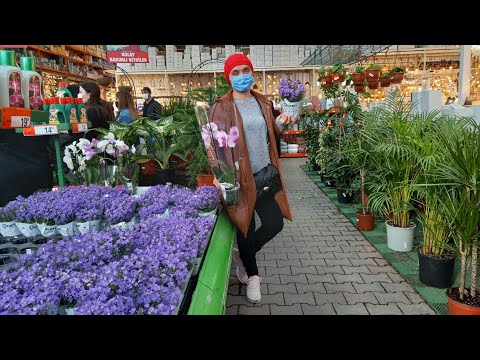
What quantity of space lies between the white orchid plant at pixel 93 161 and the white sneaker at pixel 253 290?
116 centimetres

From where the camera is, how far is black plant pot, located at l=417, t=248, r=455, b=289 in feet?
8.82

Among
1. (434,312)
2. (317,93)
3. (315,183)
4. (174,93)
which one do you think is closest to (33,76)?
(434,312)

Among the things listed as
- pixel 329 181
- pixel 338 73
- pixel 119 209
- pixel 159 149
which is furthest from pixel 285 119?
pixel 329 181

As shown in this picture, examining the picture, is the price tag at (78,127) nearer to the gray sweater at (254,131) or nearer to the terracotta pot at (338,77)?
the gray sweater at (254,131)

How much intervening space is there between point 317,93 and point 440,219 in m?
10.6

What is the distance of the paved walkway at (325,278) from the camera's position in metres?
2.62

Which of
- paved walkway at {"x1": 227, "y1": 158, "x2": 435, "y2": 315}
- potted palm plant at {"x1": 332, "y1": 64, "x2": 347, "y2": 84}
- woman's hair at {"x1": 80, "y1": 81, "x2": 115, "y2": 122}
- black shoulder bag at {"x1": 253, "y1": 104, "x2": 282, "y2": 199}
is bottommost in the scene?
paved walkway at {"x1": 227, "y1": 158, "x2": 435, "y2": 315}

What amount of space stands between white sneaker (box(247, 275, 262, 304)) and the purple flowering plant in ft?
4.15

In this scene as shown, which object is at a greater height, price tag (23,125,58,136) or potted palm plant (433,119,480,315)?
price tag (23,125,58,136)

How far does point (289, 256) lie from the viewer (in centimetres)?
360

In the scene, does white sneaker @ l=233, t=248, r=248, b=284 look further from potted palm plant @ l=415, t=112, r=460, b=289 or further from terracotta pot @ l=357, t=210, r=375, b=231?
terracotta pot @ l=357, t=210, r=375, b=231

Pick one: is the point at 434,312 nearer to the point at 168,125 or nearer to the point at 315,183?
the point at 168,125

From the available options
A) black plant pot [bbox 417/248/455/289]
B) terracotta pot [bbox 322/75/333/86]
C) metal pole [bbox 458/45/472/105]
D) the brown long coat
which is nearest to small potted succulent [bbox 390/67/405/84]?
terracotta pot [bbox 322/75/333/86]

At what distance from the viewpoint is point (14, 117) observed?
6.56ft
